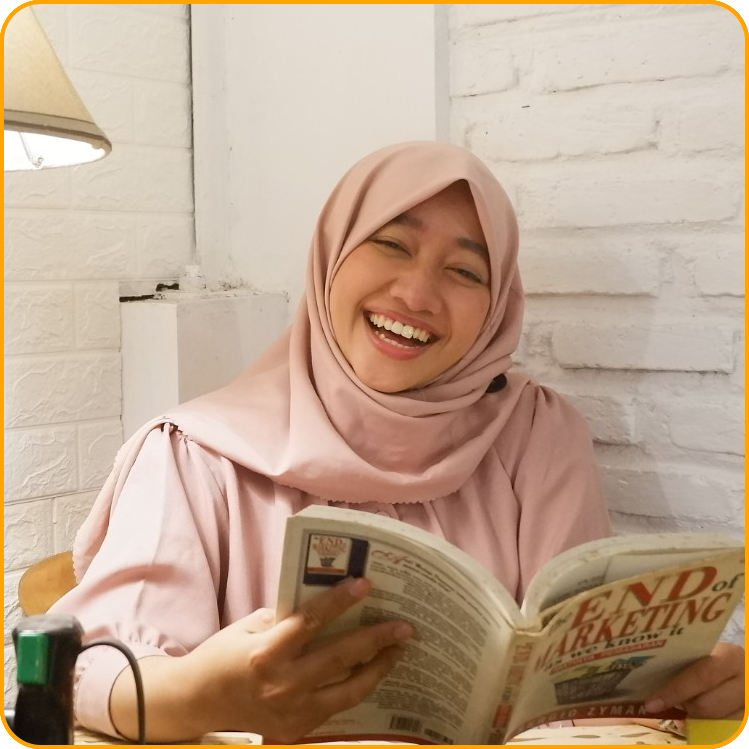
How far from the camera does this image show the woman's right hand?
684 mm

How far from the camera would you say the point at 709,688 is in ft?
2.64

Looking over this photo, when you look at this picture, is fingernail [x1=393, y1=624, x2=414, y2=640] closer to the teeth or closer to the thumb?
the thumb

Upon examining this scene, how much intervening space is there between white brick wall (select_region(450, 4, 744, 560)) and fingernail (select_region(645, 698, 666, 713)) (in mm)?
395

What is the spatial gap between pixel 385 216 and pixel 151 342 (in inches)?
16.2

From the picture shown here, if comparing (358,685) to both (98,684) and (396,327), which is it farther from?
(396,327)

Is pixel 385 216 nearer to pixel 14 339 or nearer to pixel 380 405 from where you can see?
pixel 380 405

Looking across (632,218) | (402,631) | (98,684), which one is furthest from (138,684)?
(632,218)

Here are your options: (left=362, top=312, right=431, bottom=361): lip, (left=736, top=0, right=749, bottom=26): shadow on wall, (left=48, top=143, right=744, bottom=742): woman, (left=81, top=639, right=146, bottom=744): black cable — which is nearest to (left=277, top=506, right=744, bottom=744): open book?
(left=81, top=639, right=146, bottom=744): black cable

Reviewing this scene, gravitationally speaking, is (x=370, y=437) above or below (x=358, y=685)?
above

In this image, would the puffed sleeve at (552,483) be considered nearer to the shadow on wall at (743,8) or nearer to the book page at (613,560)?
the book page at (613,560)

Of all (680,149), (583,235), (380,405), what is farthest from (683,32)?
(380,405)

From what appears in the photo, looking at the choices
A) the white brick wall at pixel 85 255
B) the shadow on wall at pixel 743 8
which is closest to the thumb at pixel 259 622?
the white brick wall at pixel 85 255

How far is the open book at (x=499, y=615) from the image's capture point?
0.64 meters

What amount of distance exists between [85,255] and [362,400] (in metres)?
0.47
